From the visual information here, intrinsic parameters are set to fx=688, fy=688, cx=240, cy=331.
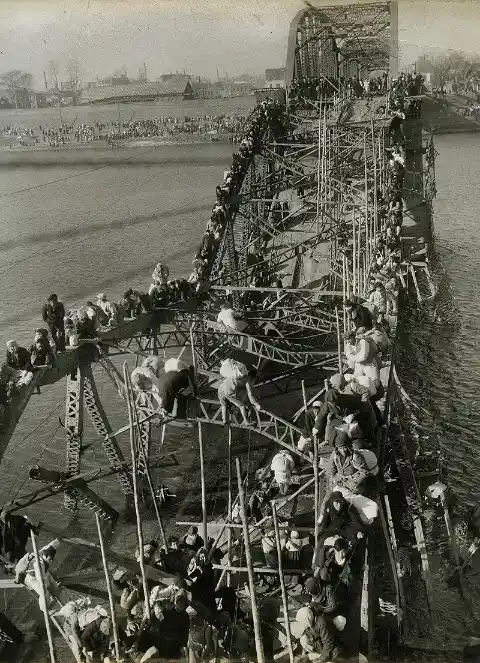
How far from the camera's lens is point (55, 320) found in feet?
52.5

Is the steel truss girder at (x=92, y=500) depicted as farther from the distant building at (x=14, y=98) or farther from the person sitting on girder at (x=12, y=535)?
the distant building at (x=14, y=98)

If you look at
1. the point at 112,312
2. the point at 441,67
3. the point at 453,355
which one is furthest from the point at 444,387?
the point at 441,67

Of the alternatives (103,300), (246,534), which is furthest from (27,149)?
(246,534)

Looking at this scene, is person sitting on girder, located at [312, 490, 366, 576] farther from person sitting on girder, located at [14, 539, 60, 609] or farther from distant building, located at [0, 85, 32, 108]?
distant building, located at [0, 85, 32, 108]

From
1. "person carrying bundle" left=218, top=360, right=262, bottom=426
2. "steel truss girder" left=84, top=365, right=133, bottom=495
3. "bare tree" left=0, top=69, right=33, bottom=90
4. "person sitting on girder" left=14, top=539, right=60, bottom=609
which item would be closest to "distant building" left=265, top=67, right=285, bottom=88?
"bare tree" left=0, top=69, right=33, bottom=90

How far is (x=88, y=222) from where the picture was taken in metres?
51.0

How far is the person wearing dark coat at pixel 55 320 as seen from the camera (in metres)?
15.9

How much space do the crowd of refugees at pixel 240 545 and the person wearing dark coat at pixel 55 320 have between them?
0.09 feet

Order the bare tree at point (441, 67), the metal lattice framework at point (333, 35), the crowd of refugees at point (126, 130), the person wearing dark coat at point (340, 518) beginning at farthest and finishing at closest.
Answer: the crowd of refugees at point (126, 130)
the bare tree at point (441, 67)
the metal lattice framework at point (333, 35)
the person wearing dark coat at point (340, 518)

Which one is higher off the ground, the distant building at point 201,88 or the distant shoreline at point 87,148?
the distant building at point 201,88

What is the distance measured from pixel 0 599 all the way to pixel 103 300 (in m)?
8.17

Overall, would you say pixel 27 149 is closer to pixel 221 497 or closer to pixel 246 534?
pixel 221 497

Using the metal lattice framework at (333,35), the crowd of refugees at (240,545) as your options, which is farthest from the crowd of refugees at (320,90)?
the crowd of refugees at (240,545)

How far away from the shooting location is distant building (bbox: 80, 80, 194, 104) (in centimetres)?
8469
